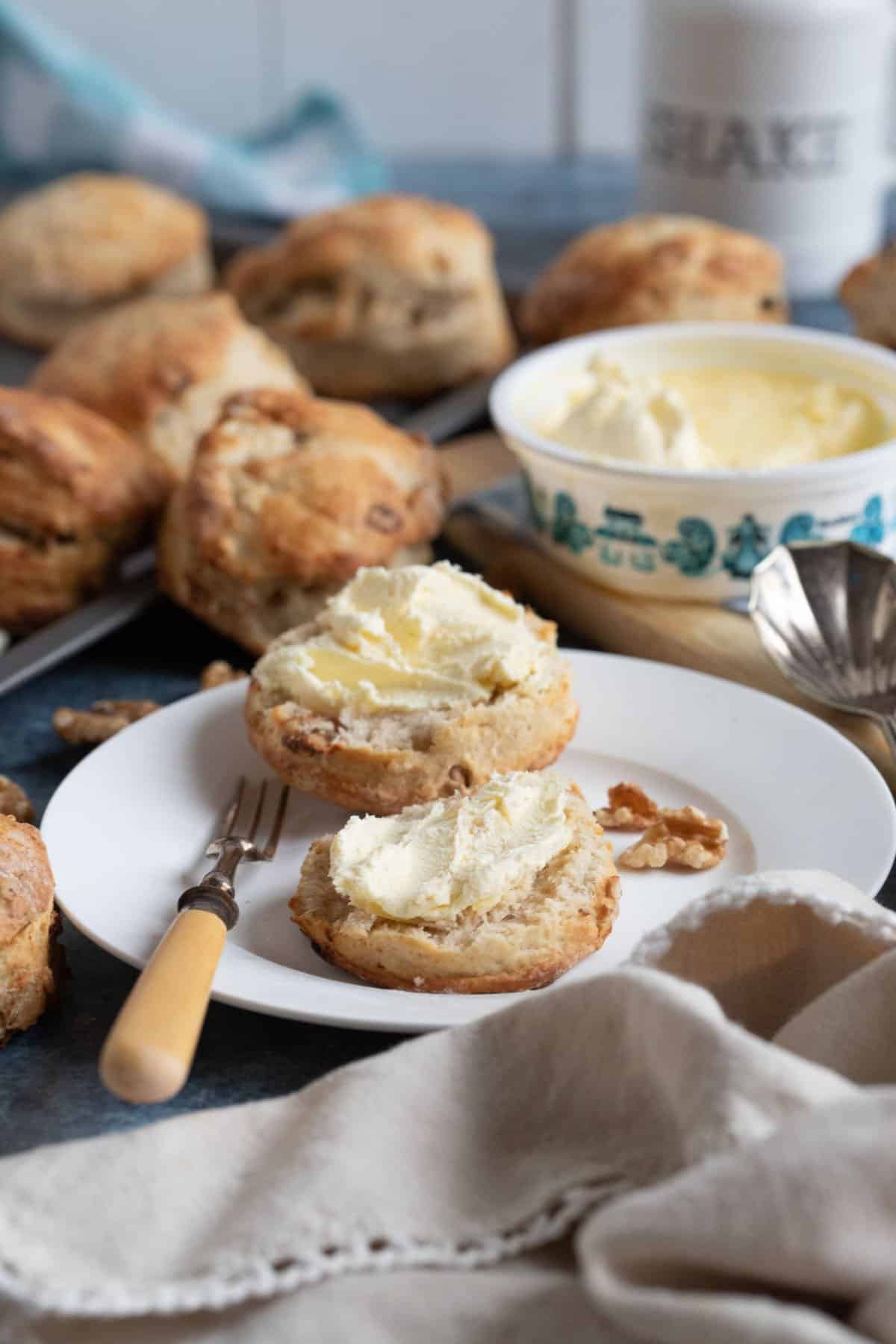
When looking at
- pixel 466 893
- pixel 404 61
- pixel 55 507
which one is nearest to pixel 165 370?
pixel 55 507

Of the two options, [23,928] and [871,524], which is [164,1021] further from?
[871,524]

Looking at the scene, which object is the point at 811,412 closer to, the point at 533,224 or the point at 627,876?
the point at 627,876

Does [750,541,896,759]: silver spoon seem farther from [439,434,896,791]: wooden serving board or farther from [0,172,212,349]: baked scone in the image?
[0,172,212,349]: baked scone

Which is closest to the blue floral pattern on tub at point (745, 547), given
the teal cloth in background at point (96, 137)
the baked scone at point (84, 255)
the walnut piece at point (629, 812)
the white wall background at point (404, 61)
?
the walnut piece at point (629, 812)

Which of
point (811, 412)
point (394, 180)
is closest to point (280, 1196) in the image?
point (811, 412)

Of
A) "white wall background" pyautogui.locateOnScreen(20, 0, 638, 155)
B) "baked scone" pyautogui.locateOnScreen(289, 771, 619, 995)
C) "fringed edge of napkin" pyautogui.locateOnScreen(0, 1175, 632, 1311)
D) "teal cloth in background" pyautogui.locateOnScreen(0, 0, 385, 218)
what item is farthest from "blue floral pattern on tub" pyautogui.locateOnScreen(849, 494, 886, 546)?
"white wall background" pyautogui.locateOnScreen(20, 0, 638, 155)

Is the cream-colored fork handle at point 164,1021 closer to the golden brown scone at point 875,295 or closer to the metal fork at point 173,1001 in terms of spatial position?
the metal fork at point 173,1001
